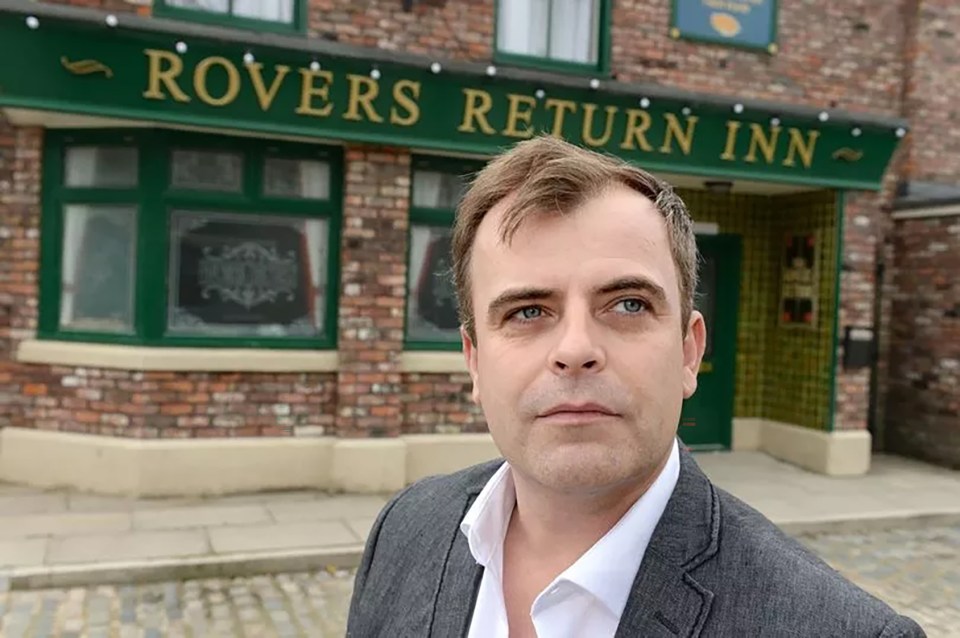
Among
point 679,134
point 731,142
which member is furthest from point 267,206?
point 731,142

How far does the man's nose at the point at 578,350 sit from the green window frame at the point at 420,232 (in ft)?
21.8

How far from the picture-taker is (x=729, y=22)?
8.85m

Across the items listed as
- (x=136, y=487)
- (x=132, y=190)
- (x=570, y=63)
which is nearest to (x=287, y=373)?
(x=136, y=487)

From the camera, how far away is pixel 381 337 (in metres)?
7.64

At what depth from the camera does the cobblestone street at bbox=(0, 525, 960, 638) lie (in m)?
4.71

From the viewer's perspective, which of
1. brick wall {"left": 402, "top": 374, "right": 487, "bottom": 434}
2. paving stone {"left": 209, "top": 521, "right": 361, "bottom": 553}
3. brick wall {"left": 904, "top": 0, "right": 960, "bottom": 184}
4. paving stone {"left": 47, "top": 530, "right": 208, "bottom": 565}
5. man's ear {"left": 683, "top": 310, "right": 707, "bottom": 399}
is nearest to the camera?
man's ear {"left": 683, "top": 310, "right": 707, "bottom": 399}

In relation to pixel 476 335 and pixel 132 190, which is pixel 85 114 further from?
pixel 476 335

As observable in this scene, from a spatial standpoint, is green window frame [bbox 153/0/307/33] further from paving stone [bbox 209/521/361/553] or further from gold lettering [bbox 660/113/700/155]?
paving stone [bbox 209/521/361/553]

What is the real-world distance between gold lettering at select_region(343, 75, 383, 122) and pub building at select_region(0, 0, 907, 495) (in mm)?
20

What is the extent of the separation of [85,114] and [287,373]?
9.04 ft

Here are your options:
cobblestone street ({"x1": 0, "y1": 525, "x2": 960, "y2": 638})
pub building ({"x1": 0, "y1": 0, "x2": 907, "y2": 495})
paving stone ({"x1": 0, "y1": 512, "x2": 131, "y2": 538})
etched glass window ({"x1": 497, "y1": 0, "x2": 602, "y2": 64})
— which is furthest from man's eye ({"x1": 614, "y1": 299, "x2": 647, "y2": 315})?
etched glass window ({"x1": 497, "y1": 0, "x2": 602, "y2": 64})

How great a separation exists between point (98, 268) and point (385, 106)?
2.99 meters

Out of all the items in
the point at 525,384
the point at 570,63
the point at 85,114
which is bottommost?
the point at 525,384

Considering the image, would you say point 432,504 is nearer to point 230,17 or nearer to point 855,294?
point 230,17
